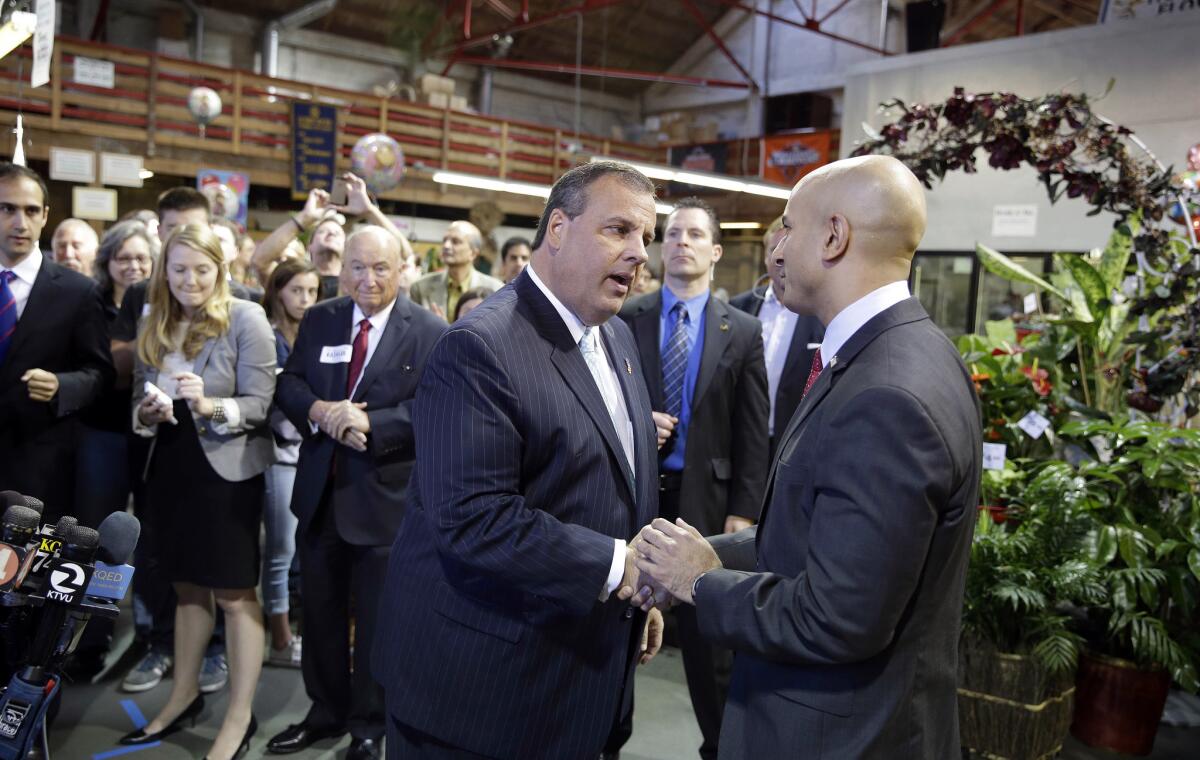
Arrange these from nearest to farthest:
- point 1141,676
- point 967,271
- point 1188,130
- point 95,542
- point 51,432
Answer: point 95,542 → point 51,432 → point 1141,676 → point 1188,130 → point 967,271

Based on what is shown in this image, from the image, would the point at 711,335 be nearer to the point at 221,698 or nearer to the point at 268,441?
the point at 268,441

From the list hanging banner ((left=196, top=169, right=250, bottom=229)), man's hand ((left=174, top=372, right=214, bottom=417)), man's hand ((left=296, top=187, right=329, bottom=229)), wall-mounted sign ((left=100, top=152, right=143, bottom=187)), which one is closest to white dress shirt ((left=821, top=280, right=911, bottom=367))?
man's hand ((left=174, top=372, right=214, bottom=417))

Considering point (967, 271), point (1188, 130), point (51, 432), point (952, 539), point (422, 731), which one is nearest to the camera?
point (952, 539)

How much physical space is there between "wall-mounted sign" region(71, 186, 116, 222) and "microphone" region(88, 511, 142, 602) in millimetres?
8398

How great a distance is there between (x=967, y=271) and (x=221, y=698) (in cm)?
824

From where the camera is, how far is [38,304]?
9.64 feet

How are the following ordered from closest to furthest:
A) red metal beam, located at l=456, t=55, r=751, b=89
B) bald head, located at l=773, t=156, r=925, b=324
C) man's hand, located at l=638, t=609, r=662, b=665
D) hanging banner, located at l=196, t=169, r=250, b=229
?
bald head, located at l=773, t=156, r=925, b=324, man's hand, located at l=638, t=609, r=662, b=665, hanging banner, located at l=196, t=169, r=250, b=229, red metal beam, located at l=456, t=55, r=751, b=89

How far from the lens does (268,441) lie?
306 cm

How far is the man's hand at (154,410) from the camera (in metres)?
2.81

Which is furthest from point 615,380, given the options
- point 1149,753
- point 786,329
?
point 1149,753

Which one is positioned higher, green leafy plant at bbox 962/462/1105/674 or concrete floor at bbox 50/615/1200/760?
green leafy plant at bbox 962/462/1105/674

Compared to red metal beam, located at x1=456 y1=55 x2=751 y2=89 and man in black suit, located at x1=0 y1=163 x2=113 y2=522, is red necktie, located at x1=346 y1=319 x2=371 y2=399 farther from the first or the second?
red metal beam, located at x1=456 y1=55 x2=751 y2=89

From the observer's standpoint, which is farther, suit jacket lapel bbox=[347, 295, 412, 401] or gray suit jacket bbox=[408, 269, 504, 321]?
gray suit jacket bbox=[408, 269, 504, 321]

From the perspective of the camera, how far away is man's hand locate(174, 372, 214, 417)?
2.83 m
